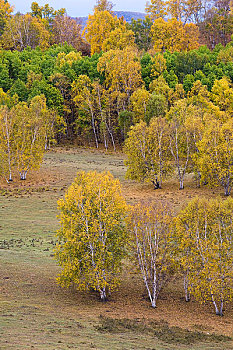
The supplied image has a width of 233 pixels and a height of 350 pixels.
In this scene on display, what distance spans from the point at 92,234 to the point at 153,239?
4041mm

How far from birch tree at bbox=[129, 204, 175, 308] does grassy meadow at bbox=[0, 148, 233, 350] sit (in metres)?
1.83

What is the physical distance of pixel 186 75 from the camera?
10656cm

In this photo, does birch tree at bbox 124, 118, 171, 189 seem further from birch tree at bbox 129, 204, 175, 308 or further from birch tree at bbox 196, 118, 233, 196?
birch tree at bbox 129, 204, 175, 308

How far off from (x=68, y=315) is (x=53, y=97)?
80.5m

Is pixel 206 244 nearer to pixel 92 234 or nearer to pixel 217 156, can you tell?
pixel 92 234

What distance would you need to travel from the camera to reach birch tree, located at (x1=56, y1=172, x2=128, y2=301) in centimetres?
2917

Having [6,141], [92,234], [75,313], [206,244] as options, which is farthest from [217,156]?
[75,313]

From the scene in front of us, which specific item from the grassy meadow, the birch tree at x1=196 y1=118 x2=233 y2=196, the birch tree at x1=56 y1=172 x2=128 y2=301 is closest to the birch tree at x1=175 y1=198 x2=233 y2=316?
the grassy meadow

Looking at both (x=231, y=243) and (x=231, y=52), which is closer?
(x=231, y=243)

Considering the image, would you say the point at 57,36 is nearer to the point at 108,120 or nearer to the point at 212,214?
the point at 108,120

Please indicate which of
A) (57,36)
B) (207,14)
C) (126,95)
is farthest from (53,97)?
(207,14)

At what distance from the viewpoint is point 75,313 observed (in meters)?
26.6

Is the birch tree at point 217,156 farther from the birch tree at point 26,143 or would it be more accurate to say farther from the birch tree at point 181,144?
the birch tree at point 26,143

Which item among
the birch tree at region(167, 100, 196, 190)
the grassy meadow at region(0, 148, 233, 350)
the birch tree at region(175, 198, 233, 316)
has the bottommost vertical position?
the grassy meadow at region(0, 148, 233, 350)
